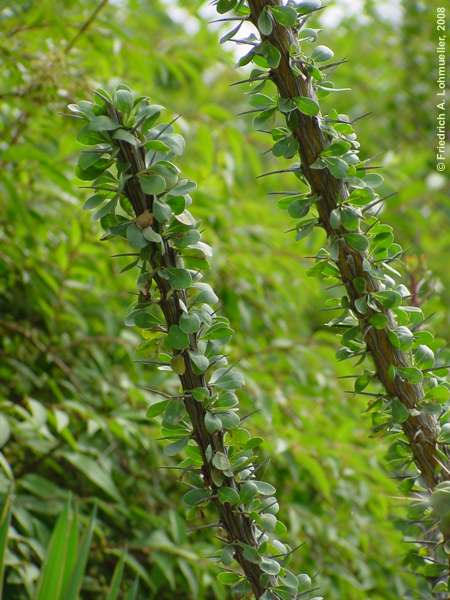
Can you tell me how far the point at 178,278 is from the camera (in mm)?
559

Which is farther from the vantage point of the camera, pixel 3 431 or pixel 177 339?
pixel 3 431

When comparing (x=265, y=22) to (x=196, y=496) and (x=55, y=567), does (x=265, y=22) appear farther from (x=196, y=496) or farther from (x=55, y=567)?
(x=55, y=567)

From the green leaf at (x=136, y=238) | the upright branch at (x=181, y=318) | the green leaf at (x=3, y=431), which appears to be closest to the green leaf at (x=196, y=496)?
the upright branch at (x=181, y=318)

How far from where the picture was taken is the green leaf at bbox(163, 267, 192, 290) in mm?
557

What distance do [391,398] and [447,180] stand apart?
239 centimetres

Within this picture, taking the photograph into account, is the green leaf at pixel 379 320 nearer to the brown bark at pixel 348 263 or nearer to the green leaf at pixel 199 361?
the brown bark at pixel 348 263

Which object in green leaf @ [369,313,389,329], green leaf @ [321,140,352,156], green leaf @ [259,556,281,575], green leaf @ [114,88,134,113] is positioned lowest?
green leaf @ [259,556,281,575]

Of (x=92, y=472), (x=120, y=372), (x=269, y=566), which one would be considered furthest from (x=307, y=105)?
(x=120, y=372)

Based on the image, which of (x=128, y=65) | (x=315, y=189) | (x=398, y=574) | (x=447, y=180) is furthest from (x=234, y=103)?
(x=315, y=189)

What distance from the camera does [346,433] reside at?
4.63 feet

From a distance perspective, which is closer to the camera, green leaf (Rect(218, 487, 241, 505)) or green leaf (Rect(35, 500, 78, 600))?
green leaf (Rect(218, 487, 241, 505))

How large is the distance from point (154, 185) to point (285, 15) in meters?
0.17

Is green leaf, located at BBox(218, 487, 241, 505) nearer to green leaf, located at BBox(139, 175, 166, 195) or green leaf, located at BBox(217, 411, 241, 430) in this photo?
green leaf, located at BBox(217, 411, 241, 430)

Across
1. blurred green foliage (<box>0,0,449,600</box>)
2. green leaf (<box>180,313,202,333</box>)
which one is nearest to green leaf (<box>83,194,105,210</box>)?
green leaf (<box>180,313,202,333</box>)
